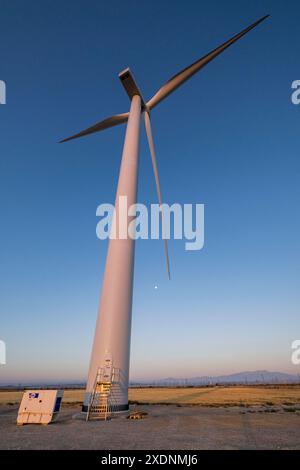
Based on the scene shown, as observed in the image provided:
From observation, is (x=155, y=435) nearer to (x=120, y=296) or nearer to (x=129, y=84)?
(x=120, y=296)

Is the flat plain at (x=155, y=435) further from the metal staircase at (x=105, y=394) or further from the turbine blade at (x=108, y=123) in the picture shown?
the turbine blade at (x=108, y=123)

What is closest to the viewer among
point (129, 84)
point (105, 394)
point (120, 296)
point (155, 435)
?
point (155, 435)

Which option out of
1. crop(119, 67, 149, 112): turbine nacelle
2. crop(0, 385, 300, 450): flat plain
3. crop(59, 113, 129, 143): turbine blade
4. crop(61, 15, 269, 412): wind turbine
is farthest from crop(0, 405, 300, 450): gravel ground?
crop(119, 67, 149, 112): turbine nacelle

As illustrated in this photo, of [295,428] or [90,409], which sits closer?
[295,428]

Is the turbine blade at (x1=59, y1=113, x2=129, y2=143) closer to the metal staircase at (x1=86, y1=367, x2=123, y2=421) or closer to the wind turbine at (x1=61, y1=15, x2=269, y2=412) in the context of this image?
the wind turbine at (x1=61, y1=15, x2=269, y2=412)

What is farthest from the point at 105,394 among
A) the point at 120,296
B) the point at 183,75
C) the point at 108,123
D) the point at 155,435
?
the point at 183,75

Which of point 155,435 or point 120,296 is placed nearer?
point 155,435
